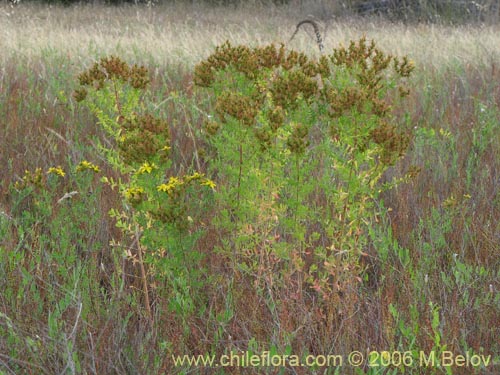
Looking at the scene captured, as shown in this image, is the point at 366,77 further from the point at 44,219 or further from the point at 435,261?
the point at 44,219

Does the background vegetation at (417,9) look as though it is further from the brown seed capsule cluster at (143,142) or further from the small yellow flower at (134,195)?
the small yellow flower at (134,195)

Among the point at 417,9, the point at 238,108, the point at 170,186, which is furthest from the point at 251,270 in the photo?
the point at 417,9

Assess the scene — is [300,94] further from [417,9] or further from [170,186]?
[417,9]

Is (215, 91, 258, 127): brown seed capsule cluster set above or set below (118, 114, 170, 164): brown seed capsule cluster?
above

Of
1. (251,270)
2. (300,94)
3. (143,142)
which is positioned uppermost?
(300,94)

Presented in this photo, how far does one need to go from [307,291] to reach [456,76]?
3897 millimetres

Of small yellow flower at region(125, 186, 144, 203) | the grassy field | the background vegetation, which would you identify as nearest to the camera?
the grassy field

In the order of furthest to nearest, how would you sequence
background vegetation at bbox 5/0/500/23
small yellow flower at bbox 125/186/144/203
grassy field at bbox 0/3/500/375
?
background vegetation at bbox 5/0/500/23 < small yellow flower at bbox 125/186/144/203 < grassy field at bbox 0/3/500/375

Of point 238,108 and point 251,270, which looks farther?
point 251,270

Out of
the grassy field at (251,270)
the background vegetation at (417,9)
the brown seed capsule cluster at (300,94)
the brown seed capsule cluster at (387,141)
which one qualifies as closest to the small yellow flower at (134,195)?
the grassy field at (251,270)

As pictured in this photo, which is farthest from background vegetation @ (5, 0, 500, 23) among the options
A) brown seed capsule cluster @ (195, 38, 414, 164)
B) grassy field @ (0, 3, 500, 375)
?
brown seed capsule cluster @ (195, 38, 414, 164)

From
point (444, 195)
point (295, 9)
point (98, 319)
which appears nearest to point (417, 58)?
point (444, 195)

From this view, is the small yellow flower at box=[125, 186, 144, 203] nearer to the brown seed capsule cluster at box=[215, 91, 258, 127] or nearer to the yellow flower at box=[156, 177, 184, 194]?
the yellow flower at box=[156, 177, 184, 194]

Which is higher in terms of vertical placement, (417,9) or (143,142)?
(417,9)
